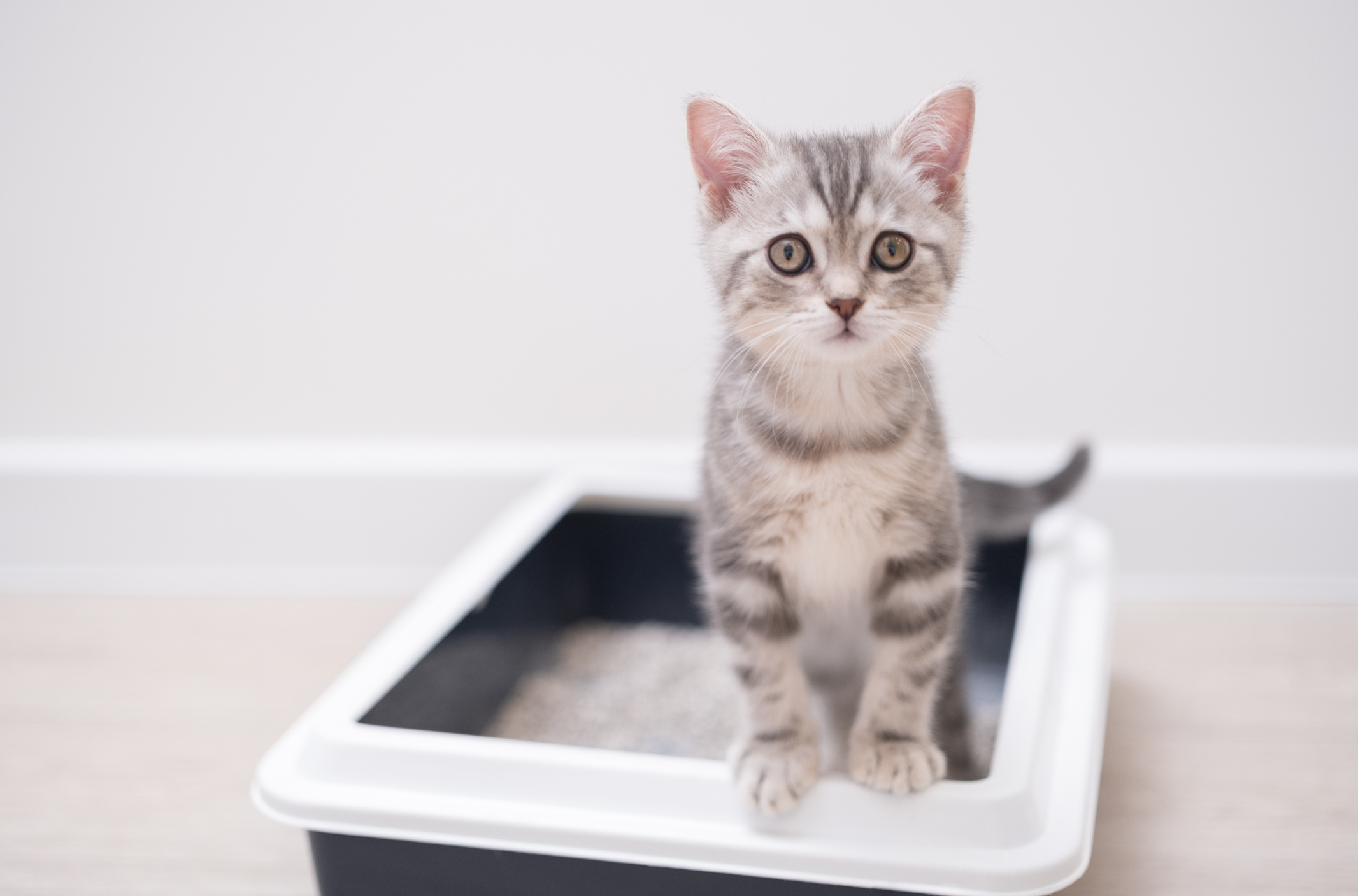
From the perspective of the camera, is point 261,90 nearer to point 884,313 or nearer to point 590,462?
point 590,462

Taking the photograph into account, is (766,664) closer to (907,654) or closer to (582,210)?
(907,654)

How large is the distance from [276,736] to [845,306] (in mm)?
1036

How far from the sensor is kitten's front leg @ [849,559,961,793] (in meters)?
0.98

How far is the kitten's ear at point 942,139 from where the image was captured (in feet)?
3.06

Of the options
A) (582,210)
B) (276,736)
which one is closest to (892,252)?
(582,210)

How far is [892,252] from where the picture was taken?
92 cm

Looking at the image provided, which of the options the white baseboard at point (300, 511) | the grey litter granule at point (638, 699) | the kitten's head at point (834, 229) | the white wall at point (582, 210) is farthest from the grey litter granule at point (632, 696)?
the kitten's head at point (834, 229)

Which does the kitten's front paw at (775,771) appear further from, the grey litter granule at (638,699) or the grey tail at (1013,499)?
the grey tail at (1013,499)

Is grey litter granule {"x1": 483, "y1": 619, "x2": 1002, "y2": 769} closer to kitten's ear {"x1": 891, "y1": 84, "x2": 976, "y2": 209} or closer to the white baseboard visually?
the white baseboard

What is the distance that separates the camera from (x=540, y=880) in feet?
3.12

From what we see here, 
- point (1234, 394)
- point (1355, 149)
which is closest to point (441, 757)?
point (1234, 394)

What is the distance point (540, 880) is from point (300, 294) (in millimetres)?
1203

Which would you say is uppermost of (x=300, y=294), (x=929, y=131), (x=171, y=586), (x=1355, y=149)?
(x=929, y=131)

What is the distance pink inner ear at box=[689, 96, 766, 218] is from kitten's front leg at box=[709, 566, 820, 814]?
0.36 metres
